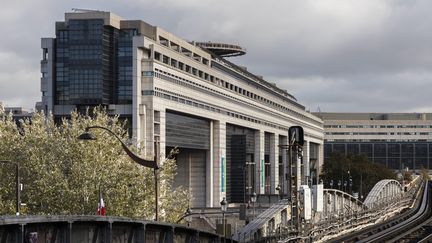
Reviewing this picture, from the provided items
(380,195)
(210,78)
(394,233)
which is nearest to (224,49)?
(210,78)

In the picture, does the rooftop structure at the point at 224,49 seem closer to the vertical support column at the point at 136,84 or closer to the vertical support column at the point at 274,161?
the vertical support column at the point at 274,161

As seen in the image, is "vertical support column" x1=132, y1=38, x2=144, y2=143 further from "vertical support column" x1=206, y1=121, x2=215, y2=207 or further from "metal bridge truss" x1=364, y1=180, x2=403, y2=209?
"vertical support column" x1=206, y1=121, x2=215, y2=207

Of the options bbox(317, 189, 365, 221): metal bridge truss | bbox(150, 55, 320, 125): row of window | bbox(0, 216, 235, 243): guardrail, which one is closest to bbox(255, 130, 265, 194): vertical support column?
bbox(150, 55, 320, 125): row of window

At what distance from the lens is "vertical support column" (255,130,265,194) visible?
168 meters

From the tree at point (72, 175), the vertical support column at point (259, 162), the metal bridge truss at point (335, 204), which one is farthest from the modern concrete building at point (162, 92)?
the tree at point (72, 175)

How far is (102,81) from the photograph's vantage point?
4240 inches

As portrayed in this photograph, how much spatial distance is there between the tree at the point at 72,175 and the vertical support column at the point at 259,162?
109697 mm

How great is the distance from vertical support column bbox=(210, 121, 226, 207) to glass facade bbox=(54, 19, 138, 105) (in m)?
35.1

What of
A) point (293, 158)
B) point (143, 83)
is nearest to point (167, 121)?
point (143, 83)

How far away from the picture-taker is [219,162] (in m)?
142

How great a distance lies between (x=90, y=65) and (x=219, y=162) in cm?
4111

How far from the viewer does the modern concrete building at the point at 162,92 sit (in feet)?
353

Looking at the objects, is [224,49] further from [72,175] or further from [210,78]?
[72,175]

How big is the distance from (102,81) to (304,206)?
72940 millimetres
